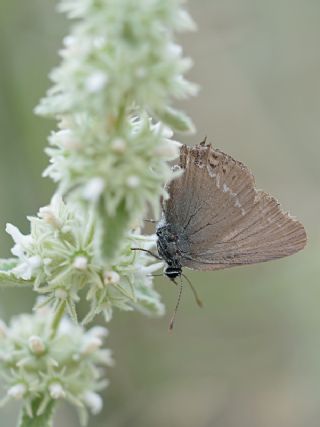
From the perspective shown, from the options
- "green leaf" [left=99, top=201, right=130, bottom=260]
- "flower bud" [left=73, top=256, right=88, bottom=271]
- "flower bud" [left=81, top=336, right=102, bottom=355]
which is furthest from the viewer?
"flower bud" [left=81, top=336, right=102, bottom=355]

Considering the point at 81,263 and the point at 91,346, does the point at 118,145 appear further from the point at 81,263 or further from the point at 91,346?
the point at 91,346

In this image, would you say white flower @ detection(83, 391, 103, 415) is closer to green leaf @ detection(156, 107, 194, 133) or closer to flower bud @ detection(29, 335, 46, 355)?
flower bud @ detection(29, 335, 46, 355)

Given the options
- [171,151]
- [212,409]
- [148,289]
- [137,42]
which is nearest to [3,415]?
[212,409]

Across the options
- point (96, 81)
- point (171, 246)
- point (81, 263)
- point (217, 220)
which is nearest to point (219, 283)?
point (217, 220)

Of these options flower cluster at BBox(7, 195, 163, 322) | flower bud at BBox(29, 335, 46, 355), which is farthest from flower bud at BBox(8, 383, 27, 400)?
flower cluster at BBox(7, 195, 163, 322)

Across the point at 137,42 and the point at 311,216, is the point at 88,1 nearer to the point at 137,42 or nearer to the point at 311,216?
the point at 137,42

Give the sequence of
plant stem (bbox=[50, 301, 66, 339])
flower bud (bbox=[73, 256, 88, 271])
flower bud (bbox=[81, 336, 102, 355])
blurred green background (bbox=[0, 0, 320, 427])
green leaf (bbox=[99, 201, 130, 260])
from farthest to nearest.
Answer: blurred green background (bbox=[0, 0, 320, 427])
flower bud (bbox=[81, 336, 102, 355])
plant stem (bbox=[50, 301, 66, 339])
flower bud (bbox=[73, 256, 88, 271])
green leaf (bbox=[99, 201, 130, 260])
